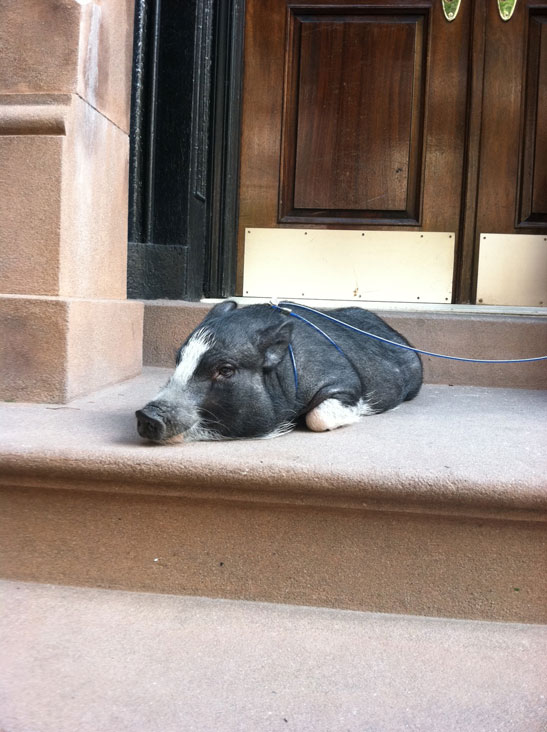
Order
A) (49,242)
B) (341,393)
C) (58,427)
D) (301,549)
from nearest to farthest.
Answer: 1. (301,549)
2. (58,427)
3. (341,393)
4. (49,242)

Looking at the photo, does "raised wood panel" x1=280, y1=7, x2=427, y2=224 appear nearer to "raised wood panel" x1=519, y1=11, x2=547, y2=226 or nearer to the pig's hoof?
"raised wood panel" x1=519, y1=11, x2=547, y2=226

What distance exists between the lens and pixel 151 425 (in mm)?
2010

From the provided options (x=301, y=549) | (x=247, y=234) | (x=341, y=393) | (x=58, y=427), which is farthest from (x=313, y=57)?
(x=301, y=549)

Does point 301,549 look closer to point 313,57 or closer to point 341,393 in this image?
point 341,393

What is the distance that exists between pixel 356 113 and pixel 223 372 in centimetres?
218

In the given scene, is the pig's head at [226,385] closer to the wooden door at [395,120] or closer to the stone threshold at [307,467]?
the stone threshold at [307,467]

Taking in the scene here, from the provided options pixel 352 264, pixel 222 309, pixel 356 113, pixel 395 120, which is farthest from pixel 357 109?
pixel 222 309

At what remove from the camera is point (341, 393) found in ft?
8.09

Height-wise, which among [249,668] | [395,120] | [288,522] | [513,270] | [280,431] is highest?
[395,120]

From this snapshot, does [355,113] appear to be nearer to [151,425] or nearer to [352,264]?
[352,264]

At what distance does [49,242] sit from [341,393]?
3.72 feet

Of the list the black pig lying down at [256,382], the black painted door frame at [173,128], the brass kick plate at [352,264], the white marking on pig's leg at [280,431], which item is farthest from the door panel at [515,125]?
the white marking on pig's leg at [280,431]

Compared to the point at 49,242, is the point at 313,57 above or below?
above

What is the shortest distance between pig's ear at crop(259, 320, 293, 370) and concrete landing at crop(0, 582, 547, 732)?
2.38ft
